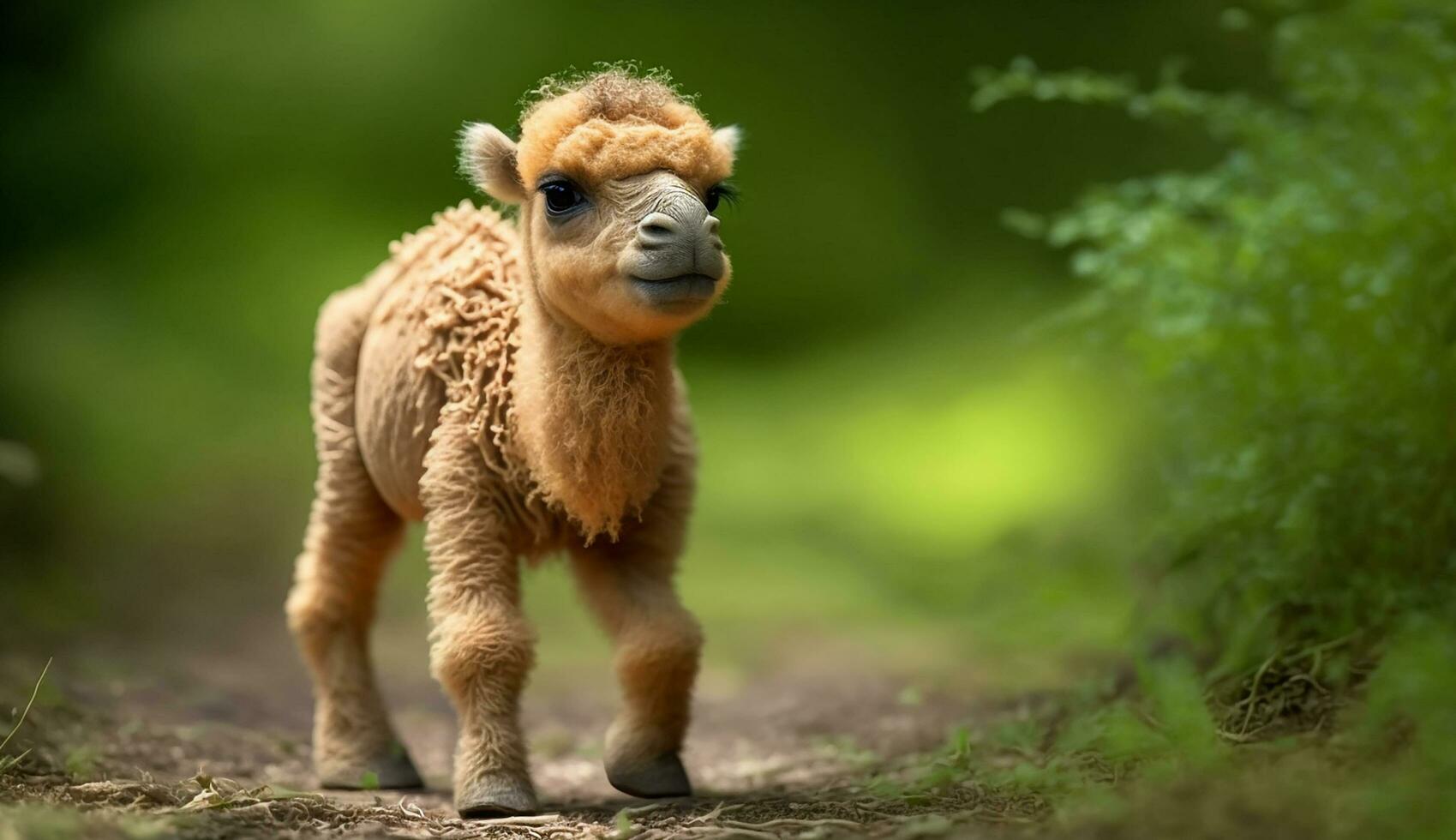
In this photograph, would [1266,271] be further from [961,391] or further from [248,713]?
[961,391]

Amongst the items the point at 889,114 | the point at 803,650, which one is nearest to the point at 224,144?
the point at 889,114

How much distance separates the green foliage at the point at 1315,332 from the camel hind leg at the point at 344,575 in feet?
9.12

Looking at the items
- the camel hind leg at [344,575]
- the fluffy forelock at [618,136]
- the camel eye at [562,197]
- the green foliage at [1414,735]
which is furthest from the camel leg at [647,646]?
the green foliage at [1414,735]

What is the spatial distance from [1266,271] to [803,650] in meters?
3.84

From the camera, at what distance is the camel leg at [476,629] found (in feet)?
14.3

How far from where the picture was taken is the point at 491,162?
459 centimetres

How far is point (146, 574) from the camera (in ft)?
30.0

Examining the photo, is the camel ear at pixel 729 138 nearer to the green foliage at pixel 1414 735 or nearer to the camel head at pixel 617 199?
the camel head at pixel 617 199

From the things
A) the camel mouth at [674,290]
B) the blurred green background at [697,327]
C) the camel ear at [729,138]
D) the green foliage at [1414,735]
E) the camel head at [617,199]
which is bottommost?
the green foliage at [1414,735]

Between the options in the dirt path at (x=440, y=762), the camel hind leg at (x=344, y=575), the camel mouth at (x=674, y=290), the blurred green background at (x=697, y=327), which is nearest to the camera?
the dirt path at (x=440, y=762)

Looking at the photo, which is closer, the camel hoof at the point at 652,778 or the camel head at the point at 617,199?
the camel head at the point at 617,199

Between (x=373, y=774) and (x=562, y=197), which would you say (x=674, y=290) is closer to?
(x=562, y=197)

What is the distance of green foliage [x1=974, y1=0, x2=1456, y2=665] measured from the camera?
4.65m

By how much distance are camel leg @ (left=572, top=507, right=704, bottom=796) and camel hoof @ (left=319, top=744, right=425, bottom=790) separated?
857mm
